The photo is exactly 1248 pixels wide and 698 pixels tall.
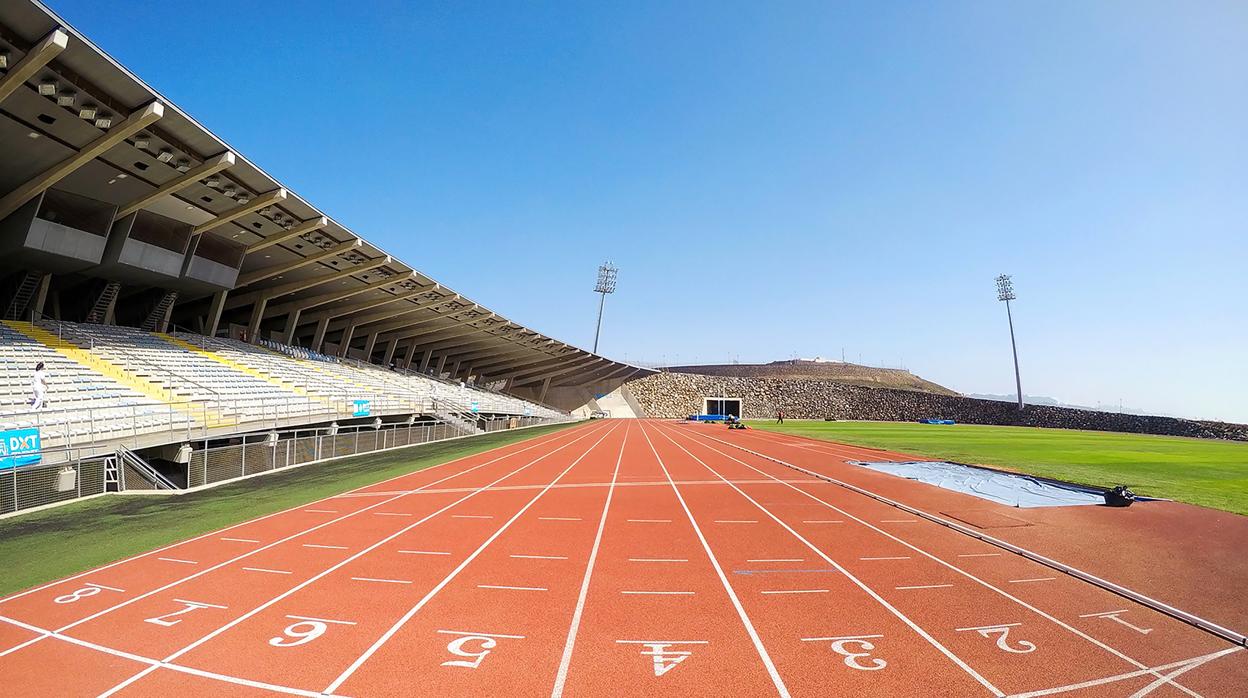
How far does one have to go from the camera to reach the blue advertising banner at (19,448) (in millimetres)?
9203

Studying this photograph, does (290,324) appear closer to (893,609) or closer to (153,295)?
(153,295)

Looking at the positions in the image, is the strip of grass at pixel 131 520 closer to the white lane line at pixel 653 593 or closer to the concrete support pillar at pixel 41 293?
the white lane line at pixel 653 593

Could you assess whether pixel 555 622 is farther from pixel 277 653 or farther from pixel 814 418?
pixel 814 418

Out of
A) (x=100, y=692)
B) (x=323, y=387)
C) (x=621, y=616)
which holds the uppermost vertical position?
(x=323, y=387)

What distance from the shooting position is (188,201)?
2031cm

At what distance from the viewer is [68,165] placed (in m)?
15.8

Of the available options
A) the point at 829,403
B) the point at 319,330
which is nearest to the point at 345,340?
the point at 319,330

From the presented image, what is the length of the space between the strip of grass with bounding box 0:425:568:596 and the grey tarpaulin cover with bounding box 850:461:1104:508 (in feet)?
49.4

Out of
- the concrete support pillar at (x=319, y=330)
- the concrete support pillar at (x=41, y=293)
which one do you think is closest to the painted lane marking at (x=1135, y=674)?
the concrete support pillar at (x=41, y=293)

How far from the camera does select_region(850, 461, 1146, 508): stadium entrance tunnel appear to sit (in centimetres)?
1165

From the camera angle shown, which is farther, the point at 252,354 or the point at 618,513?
the point at 252,354


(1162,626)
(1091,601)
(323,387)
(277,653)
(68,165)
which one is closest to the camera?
(277,653)

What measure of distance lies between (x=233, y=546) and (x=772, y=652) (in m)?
7.92

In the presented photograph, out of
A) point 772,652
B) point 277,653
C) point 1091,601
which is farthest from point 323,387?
point 1091,601
